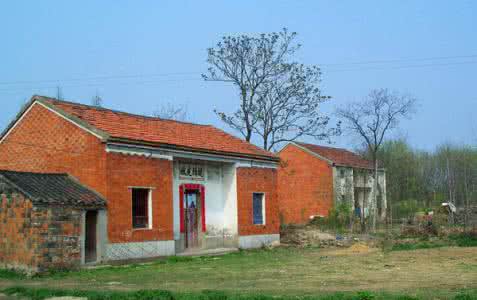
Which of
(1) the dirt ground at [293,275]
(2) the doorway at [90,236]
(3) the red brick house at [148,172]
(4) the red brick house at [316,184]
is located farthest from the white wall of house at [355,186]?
(2) the doorway at [90,236]

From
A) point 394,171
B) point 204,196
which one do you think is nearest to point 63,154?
point 204,196

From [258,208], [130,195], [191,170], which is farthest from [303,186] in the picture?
[130,195]

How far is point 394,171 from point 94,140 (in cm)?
3272

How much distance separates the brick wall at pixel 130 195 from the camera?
22062 millimetres

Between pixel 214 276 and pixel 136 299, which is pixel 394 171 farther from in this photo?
pixel 136 299

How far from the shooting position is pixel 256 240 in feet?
98.4

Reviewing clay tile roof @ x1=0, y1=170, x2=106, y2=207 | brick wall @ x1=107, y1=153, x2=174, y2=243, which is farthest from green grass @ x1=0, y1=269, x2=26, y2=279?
brick wall @ x1=107, y1=153, x2=174, y2=243

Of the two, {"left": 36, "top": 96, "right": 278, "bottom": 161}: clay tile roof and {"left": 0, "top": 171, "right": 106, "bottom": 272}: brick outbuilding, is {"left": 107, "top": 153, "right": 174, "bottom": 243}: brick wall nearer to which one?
{"left": 36, "top": 96, "right": 278, "bottom": 161}: clay tile roof

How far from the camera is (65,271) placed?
63.1 ft

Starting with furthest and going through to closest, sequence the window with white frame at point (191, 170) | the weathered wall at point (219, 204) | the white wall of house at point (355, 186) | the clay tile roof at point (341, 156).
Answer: the clay tile roof at point (341, 156) → the white wall of house at point (355, 186) → the weathered wall at point (219, 204) → the window with white frame at point (191, 170)

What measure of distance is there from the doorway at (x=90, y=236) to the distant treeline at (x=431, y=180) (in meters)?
18.9

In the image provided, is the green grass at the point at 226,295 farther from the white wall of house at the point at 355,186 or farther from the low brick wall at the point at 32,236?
the white wall of house at the point at 355,186

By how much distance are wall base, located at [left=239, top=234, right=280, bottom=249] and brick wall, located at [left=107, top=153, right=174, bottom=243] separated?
5.09 meters

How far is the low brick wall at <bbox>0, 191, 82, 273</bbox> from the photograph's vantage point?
61.0ft
